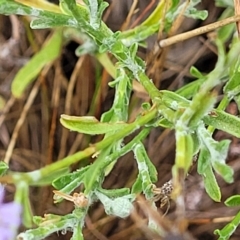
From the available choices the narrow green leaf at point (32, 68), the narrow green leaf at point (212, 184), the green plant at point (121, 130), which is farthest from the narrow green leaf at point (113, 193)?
the narrow green leaf at point (32, 68)

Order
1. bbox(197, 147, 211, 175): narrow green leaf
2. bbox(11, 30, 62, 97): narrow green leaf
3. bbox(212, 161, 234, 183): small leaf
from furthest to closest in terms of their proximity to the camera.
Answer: bbox(11, 30, 62, 97): narrow green leaf → bbox(197, 147, 211, 175): narrow green leaf → bbox(212, 161, 234, 183): small leaf

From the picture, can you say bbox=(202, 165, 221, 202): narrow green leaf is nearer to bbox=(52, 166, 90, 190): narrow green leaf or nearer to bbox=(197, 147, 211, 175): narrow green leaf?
bbox=(197, 147, 211, 175): narrow green leaf

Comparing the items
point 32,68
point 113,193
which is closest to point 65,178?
point 113,193

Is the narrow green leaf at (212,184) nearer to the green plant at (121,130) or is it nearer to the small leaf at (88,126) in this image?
the green plant at (121,130)

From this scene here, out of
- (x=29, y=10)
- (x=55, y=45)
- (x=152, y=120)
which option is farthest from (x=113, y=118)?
(x=55, y=45)

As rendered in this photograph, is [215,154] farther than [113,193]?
No

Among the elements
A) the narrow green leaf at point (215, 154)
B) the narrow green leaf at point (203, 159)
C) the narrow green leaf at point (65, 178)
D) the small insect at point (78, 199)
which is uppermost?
the narrow green leaf at point (215, 154)

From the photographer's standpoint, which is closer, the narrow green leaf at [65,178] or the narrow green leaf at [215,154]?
the narrow green leaf at [215,154]

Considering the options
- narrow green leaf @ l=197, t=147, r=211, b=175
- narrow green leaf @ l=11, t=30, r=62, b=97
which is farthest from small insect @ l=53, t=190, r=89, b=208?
narrow green leaf @ l=11, t=30, r=62, b=97

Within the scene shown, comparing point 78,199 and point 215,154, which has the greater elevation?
point 215,154

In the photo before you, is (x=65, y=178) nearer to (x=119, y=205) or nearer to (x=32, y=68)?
(x=119, y=205)

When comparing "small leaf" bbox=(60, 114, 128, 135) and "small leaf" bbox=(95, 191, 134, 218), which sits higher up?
"small leaf" bbox=(60, 114, 128, 135)
